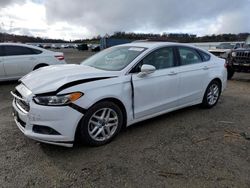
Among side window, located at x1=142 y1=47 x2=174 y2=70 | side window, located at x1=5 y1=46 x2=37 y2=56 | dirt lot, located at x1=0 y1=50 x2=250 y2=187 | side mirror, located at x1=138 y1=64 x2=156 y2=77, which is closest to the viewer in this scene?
dirt lot, located at x1=0 y1=50 x2=250 y2=187

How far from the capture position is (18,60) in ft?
28.4

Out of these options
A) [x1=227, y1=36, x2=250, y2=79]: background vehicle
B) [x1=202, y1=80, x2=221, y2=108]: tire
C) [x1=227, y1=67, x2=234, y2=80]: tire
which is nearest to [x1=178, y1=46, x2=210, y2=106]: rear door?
[x1=202, y1=80, x2=221, y2=108]: tire

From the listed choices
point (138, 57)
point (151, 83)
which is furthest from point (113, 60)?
point (151, 83)

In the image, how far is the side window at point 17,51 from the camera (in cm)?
862

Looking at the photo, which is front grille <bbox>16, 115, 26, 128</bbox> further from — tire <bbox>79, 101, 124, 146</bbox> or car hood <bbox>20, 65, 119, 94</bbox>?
tire <bbox>79, 101, 124, 146</bbox>

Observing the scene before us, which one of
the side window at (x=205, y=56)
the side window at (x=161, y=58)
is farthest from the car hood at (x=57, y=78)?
the side window at (x=205, y=56)

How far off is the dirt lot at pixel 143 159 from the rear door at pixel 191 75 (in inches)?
22.7

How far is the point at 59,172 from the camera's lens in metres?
3.17

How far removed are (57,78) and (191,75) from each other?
2.71 metres

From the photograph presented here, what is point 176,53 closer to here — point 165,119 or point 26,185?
point 165,119

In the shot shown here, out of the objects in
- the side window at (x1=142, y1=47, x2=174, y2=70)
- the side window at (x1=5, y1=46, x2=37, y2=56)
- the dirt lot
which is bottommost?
the dirt lot

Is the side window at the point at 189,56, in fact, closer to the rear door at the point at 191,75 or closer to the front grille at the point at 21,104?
the rear door at the point at 191,75

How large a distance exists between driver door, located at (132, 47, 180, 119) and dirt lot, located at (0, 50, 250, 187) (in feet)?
1.32

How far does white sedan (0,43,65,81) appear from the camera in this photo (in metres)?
8.43
